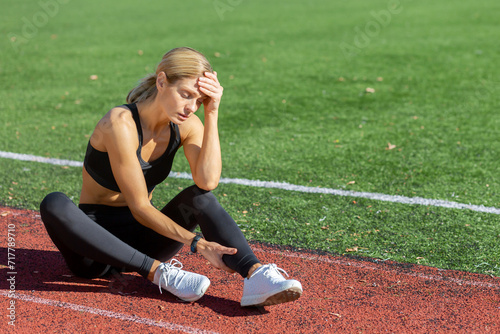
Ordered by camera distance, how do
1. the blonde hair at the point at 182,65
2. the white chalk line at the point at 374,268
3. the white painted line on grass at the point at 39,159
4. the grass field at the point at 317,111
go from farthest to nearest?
the white painted line on grass at the point at 39,159 → the grass field at the point at 317,111 → the white chalk line at the point at 374,268 → the blonde hair at the point at 182,65

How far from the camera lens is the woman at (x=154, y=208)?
11.4 ft

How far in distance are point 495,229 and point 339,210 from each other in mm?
1267

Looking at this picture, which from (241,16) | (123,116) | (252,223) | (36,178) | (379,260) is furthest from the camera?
(241,16)

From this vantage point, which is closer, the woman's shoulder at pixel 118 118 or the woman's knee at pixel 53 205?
the woman's knee at pixel 53 205

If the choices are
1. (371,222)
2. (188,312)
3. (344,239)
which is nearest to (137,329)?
(188,312)

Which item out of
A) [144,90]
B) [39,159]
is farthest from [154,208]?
[39,159]

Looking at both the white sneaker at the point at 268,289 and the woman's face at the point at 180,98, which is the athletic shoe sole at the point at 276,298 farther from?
the woman's face at the point at 180,98

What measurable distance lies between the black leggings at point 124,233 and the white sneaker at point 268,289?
0.35 ft

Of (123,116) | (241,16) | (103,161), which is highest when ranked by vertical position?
(123,116)

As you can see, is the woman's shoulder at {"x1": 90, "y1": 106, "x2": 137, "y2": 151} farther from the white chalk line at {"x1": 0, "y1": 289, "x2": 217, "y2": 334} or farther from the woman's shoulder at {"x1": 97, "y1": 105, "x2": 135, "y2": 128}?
the white chalk line at {"x1": 0, "y1": 289, "x2": 217, "y2": 334}

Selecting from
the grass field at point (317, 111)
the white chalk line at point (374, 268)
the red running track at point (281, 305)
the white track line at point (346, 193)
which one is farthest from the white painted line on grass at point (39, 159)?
the white chalk line at point (374, 268)

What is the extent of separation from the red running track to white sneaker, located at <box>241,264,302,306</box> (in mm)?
119

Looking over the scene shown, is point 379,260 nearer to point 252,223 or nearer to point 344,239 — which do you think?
point 344,239

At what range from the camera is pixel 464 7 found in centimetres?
1717
